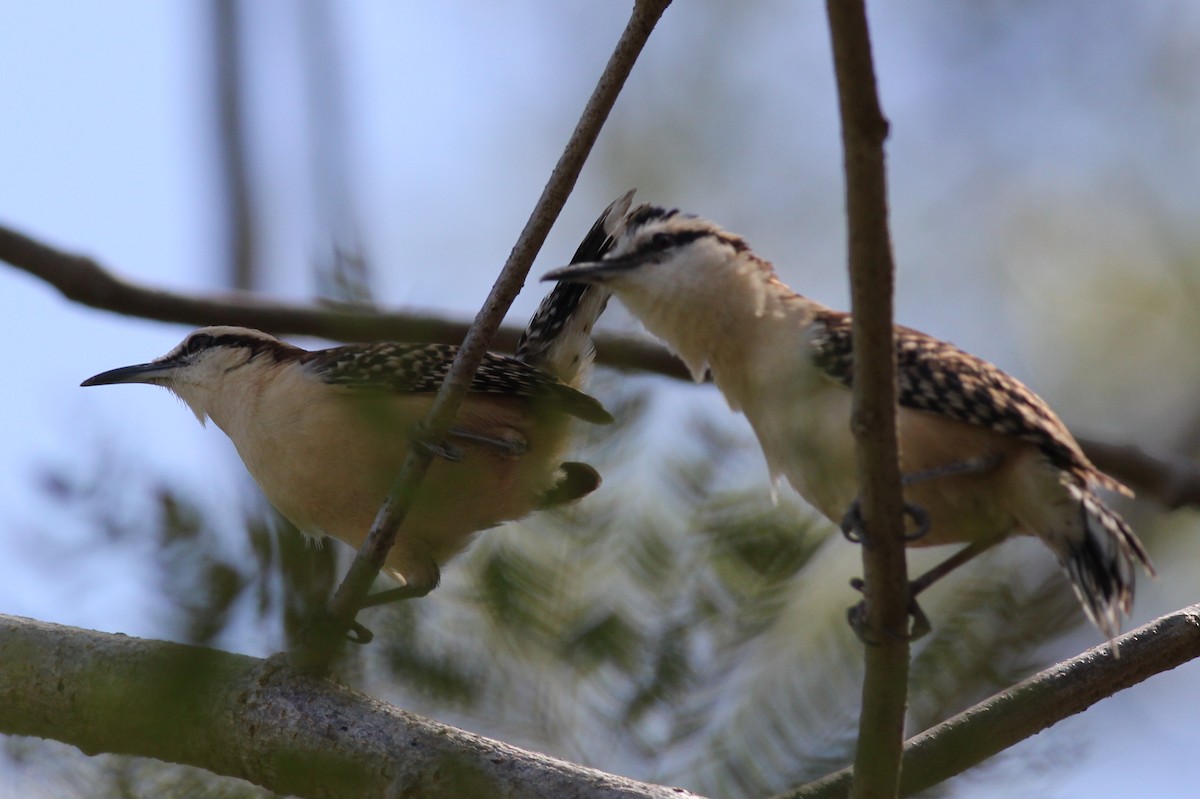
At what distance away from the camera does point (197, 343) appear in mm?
5785

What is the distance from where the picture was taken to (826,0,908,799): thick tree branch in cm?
253

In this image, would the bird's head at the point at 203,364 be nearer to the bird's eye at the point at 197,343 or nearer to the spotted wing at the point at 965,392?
the bird's eye at the point at 197,343

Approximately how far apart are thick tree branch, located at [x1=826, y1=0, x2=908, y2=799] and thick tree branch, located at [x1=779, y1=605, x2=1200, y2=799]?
126 millimetres

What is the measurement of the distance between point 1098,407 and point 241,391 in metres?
5.18

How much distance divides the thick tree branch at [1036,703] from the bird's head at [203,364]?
3497mm

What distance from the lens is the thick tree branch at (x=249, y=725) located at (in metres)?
2.15

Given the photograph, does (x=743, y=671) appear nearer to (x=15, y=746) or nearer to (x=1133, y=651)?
(x=15, y=746)

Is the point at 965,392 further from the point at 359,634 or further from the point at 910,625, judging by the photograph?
the point at 359,634

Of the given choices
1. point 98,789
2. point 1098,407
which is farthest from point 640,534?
point 1098,407

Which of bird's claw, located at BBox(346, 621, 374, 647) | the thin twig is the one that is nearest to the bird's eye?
the thin twig

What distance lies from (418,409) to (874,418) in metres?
1.85

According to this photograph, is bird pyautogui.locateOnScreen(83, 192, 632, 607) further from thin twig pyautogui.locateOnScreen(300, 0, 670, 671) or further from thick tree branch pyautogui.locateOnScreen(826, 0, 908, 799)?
thick tree branch pyautogui.locateOnScreen(826, 0, 908, 799)

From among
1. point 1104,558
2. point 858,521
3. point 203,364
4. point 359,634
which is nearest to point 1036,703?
point 1104,558

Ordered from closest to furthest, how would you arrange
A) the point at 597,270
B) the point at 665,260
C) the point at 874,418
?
the point at 874,418 → the point at 597,270 → the point at 665,260
